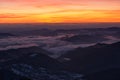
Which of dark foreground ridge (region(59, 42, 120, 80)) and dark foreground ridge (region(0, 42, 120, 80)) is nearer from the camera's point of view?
dark foreground ridge (region(0, 42, 120, 80))

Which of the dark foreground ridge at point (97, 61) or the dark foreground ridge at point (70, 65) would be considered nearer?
the dark foreground ridge at point (70, 65)

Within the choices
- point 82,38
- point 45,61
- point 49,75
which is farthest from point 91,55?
point 82,38

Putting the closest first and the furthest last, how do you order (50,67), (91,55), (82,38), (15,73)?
(15,73) → (50,67) → (91,55) → (82,38)

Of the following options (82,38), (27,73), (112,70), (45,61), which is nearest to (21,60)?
(45,61)

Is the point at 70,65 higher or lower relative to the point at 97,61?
lower

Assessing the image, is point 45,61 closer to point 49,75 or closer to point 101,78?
point 49,75

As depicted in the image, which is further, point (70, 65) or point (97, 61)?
point (97, 61)

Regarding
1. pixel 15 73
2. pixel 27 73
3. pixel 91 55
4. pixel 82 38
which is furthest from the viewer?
pixel 82 38

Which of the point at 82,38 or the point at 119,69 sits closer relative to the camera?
the point at 119,69

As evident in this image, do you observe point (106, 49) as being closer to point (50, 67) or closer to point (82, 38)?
point (50, 67)
